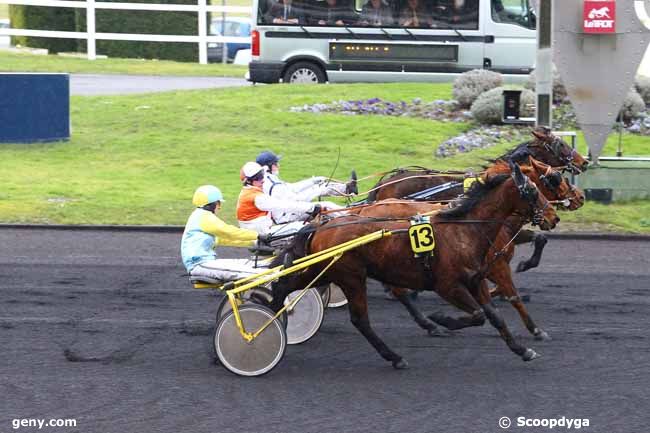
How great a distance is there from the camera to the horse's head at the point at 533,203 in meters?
7.85

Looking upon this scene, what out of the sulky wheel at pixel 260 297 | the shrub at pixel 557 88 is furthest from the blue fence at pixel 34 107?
the sulky wheel at pixel 260 297

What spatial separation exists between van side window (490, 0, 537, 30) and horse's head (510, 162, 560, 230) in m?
13.9

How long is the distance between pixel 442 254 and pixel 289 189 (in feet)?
8.20

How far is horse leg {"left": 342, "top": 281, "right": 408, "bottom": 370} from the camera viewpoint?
789cm

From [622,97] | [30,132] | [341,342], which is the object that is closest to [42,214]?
[30,132]

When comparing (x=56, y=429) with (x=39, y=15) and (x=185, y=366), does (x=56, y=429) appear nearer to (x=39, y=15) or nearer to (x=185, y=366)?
(x=185, y=366)

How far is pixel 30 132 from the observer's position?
18.3 meters

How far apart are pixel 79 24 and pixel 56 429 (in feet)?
78.8

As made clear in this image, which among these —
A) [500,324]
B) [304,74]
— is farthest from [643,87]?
[500,324]

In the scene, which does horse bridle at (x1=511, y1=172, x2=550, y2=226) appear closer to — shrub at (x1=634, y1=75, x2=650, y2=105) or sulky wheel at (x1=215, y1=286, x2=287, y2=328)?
sulky wheel at (x1=215, y1=286, x2=287, y2=328)

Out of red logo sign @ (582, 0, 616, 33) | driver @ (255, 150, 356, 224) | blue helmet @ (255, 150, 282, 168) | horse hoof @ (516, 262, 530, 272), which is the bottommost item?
horse hoof @ (516, 262, 530, 272)

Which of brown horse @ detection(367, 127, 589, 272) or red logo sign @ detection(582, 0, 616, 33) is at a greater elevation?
red logo sign @ detection(582, 0, 616, 33)

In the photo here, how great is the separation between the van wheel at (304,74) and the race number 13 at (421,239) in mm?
14475

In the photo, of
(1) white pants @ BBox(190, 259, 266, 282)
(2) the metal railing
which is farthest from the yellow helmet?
(2) the metal railing
